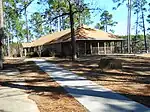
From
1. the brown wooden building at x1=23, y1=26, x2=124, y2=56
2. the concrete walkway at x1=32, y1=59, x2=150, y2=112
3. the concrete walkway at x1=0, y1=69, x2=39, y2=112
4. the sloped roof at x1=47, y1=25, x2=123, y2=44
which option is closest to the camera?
the concrete walkway at x1=32, y1=59, x2=150, y2=112

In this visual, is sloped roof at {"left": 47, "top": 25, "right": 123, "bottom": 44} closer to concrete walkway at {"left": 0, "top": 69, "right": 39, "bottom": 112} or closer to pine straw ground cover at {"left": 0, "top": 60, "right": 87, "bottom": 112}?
pine straw ground cover at {"left": 0, "top": 60, "right": 87, "bottom": 112}

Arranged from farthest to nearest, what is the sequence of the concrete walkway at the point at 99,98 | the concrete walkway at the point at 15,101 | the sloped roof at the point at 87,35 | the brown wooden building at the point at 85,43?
1. the brown wooden building at the point at 85,43
2. the sloped roof at the point at 87,35
3. the concrete walkway at the point at 15,101
4. the concrete walkway at the point at 99,98

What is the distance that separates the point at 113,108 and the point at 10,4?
159 feet

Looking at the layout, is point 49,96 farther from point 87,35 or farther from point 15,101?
point 87,35

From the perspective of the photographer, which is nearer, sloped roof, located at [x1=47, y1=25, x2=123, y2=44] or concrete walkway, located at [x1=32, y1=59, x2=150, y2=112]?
concrete walkway, located at [x1=32, y1=59, x2=150, y2=112]

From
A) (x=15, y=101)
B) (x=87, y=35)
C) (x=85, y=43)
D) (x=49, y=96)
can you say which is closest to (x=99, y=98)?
(x=49, y=96)

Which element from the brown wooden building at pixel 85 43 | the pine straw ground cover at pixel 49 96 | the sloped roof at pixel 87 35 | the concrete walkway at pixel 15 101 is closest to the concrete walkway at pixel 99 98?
the pine straw ground cover at pixel 49 96

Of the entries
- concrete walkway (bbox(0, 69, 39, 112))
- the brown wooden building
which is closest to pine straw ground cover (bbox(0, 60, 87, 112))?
concrete walkway (bbox(0, 69, 39, 112))

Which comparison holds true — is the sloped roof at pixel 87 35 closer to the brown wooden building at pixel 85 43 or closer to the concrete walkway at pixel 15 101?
the brown wooden building at pixel 85 43

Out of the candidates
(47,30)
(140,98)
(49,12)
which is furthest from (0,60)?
(47,30)

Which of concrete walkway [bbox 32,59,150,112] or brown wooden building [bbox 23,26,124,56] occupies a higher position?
brown wooden building [bbox 23,26,124,56]

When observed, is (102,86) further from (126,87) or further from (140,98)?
(140,98)

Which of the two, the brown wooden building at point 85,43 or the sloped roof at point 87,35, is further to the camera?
the brown wooden building at point 85,43

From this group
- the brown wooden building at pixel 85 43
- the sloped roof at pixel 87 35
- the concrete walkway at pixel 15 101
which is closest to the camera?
the concrete walkway at pixel 15 101
